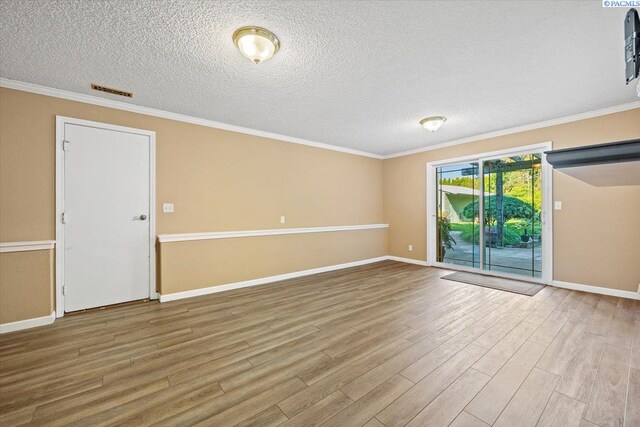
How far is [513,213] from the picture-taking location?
15.5 ft

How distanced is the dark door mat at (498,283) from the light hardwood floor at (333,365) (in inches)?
17.8

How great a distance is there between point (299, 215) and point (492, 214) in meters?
3.59

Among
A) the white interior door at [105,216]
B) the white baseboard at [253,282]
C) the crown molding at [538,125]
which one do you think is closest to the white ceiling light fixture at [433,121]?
the crown molding at [538,125]

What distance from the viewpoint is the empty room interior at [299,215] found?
5.69ft

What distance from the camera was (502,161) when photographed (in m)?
4.70

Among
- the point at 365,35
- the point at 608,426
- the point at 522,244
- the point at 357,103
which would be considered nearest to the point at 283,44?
the point at 365,35

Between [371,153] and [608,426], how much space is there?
17.7ft

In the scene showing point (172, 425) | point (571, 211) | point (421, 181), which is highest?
point (421, 181)

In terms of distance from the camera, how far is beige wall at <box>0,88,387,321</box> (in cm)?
277

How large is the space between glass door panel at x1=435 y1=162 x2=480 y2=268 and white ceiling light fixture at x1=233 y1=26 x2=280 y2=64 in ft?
14.5

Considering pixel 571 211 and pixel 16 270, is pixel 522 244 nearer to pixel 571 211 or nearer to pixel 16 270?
pixel 571 211

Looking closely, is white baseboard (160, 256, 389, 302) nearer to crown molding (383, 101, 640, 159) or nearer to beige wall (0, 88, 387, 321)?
beige wall (0, 88, 387, 321)

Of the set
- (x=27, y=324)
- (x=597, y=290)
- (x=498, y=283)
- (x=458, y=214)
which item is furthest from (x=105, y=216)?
(x=597, y=290)

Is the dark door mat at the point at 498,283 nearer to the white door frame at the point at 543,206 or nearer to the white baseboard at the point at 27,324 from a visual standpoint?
the white door frame at the point at 543,206
